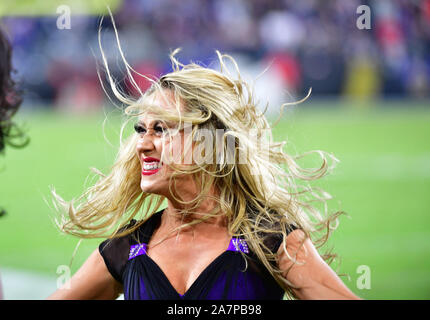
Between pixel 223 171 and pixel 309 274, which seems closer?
pixel 309 274

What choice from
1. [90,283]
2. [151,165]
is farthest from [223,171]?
[90,283]

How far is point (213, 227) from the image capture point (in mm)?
2740

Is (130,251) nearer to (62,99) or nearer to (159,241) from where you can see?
(159,241)

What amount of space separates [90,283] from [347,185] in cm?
892

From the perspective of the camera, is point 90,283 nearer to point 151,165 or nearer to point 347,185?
point 151,165

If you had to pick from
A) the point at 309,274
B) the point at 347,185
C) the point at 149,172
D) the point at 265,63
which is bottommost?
the point at 309,274

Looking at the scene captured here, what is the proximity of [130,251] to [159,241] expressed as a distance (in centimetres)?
12

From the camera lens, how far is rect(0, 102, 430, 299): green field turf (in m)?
7.06

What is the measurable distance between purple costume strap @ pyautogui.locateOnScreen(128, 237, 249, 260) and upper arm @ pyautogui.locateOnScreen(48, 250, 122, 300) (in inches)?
5.6

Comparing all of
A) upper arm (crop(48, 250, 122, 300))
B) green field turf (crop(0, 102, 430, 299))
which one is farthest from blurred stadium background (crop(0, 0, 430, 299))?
upper arm (crop(48, 250, 122, 300))

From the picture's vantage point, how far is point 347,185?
11.3m

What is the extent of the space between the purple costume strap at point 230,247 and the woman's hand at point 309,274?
0.46 feet

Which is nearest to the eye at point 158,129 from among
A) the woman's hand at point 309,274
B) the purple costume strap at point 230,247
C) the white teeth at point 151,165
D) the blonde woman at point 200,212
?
the blonde woman at point 200,212

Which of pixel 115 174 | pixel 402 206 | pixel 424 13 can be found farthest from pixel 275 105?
pixel 115 174
